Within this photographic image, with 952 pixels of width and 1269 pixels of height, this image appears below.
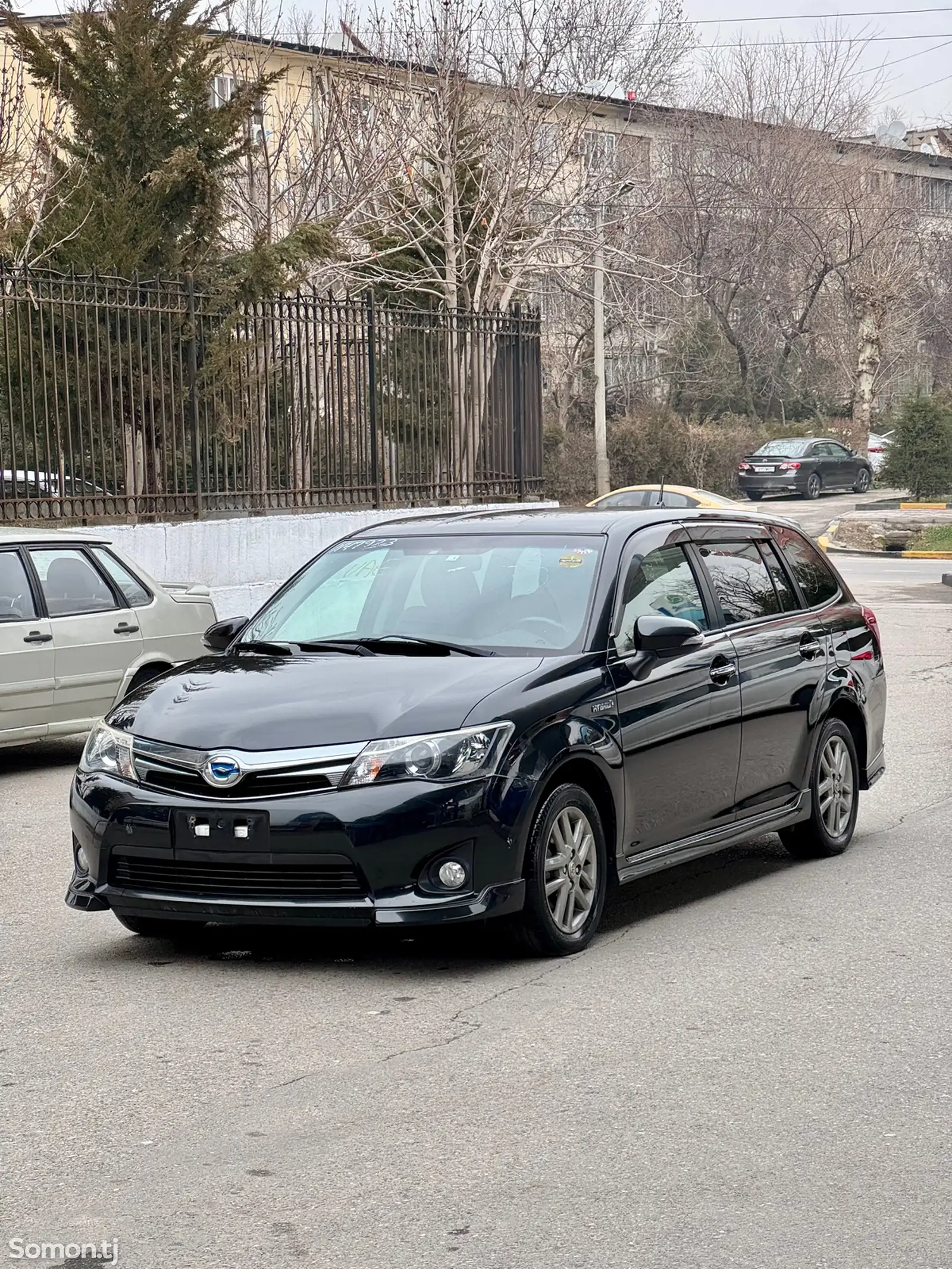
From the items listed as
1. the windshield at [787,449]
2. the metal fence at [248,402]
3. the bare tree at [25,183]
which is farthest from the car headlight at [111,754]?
the windshield at [787,449]

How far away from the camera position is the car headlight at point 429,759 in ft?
20.1

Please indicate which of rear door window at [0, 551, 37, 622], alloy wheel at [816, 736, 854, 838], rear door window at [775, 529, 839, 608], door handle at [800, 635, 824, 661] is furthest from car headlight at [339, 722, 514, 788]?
rear door window at [0, 551, 37, 622]

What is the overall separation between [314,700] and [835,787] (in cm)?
320

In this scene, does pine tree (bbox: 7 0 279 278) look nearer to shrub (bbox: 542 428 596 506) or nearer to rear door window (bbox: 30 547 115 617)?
rear door window (bbox: 30 547 115 617)

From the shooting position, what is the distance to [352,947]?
267 inches

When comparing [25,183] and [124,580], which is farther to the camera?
[25,183]

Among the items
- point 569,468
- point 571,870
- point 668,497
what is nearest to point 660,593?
point 571,870

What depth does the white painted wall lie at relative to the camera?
1761cm

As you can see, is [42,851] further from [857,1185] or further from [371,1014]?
[857,1185]

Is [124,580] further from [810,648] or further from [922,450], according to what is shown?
[922,450]

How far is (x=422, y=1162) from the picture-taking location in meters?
4.47

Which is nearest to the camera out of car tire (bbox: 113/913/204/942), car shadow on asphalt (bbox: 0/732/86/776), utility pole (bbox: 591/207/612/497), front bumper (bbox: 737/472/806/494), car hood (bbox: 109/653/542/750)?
car hood (bbox: 109/653/542/750)

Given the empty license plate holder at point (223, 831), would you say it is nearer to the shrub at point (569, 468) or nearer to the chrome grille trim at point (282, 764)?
the chrome grille trim at point (282, 764)

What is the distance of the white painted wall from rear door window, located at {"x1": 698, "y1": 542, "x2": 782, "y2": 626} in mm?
8945
